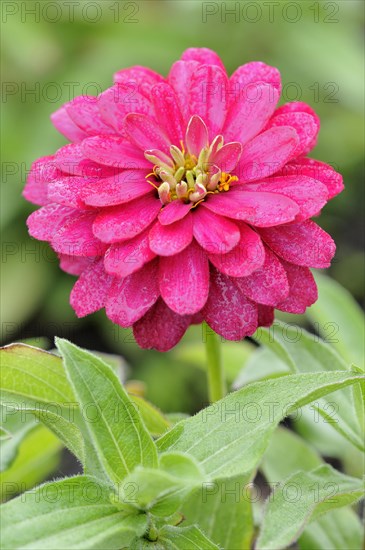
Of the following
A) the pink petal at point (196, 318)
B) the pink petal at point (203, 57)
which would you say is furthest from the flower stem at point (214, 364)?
the pink petal at point (203, 57)

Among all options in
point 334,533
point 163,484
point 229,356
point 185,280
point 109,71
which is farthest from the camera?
point 109,71

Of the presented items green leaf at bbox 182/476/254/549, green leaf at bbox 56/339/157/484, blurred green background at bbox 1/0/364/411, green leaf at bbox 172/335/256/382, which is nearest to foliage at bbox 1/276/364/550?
green leaf at bbox 56/339/157/484

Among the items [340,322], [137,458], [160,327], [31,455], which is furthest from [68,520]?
[340,322]

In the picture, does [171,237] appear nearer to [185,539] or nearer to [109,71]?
[185,539]

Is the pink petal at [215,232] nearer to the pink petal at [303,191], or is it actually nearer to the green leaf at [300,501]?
the pink petal at [303,191]

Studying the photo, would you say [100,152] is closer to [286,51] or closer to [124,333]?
[124,333]

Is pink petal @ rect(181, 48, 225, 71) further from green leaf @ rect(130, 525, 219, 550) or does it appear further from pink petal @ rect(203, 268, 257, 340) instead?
green leaf @ rect(130, 525, 219, 550)
